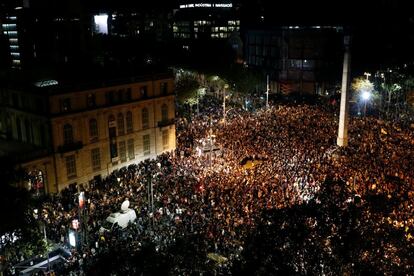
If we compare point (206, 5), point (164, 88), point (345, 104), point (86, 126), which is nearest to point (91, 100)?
point (86, 126)

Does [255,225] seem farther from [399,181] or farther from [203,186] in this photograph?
[399,181]

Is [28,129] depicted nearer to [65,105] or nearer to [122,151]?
[65,105]

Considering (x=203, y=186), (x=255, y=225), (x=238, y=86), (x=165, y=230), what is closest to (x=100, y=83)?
(x=203, y=186)

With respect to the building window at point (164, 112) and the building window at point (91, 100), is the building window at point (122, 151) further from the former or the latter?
the building window at point (164, 112)

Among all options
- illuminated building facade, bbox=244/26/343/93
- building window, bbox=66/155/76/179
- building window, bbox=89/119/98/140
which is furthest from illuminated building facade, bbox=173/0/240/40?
building window, bbox=66/155/76/179

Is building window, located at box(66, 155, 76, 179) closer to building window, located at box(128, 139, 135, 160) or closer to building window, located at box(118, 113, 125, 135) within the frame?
building window, located at box(118, 113, 125, 135)

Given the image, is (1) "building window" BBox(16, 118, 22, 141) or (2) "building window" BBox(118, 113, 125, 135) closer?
(1) "building window" BBox(16, 118, 22, 141)

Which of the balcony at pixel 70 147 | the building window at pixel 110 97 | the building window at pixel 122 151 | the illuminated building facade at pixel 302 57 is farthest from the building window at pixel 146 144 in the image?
the illuminated building facade at pixel 302 57
